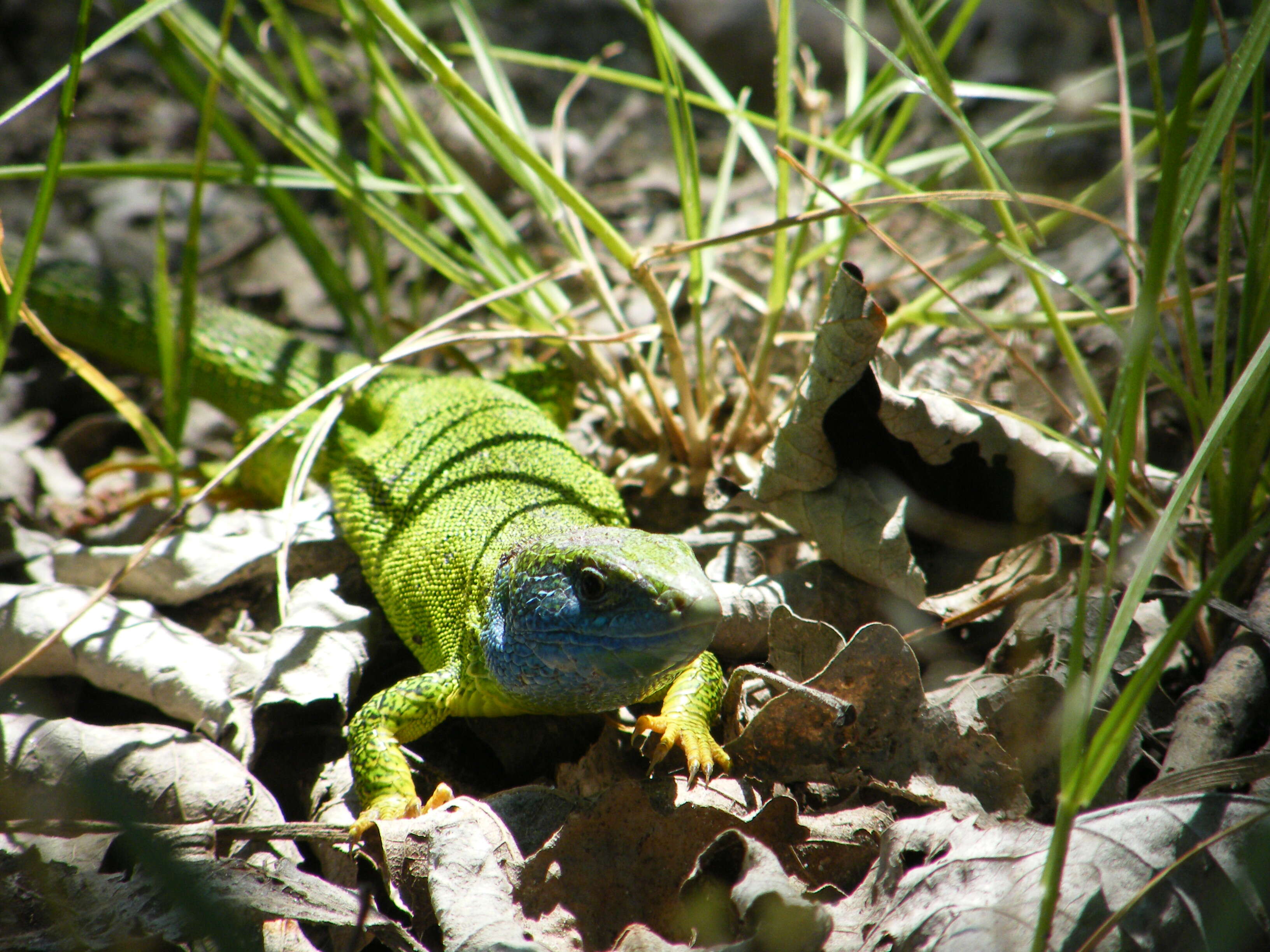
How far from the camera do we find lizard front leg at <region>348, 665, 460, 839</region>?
233 centimetres

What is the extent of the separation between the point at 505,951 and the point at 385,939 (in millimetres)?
318

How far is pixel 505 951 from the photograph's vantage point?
1.79 meters

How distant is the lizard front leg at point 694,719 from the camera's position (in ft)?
7.50

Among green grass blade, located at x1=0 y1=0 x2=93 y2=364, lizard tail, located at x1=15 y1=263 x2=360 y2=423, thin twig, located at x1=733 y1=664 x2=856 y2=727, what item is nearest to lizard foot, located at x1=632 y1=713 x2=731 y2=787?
thin twig, located at x1=733 y1=664 x2=856 y2=727

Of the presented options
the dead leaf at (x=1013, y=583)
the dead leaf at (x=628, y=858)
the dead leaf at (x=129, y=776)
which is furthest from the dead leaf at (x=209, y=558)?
the dead leaf at (x=1013, y=583)

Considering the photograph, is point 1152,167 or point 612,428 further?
point 612,428

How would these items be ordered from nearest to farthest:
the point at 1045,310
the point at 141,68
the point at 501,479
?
1. the point at 1045,310
2. the point at 501,479
3. the point at 141,68

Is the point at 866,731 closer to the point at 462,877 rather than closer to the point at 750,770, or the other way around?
the point at 750,770

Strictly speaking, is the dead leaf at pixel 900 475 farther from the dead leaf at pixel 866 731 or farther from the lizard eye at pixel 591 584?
the lizard eye at pixel 591 584

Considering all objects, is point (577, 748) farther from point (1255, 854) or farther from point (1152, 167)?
point (1152, 167)

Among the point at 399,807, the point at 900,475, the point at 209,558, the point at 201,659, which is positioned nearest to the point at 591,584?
the point at 399,807

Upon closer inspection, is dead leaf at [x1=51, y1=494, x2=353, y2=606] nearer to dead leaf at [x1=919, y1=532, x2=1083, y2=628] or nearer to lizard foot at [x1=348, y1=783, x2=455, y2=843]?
lizard foot at [x1=348, y1=783, x2=455, y2=843]

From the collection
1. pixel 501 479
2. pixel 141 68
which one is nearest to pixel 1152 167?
pixel 501 479

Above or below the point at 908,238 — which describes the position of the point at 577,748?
below
